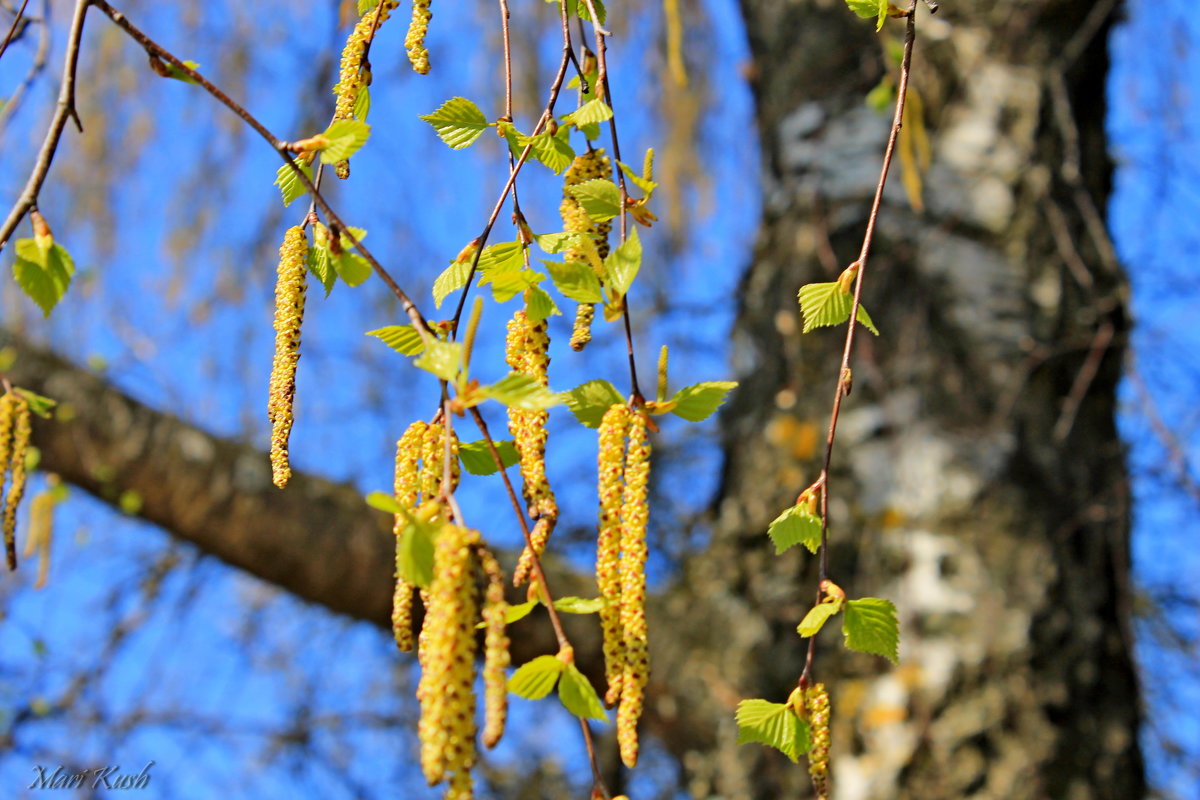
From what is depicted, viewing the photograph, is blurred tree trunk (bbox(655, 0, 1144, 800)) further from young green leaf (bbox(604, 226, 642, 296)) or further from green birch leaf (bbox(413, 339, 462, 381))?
green birch leaf (bbox(413, 339, 462, 381))

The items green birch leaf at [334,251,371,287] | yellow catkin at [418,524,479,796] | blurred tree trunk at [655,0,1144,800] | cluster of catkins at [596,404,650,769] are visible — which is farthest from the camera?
blurred tree trunk at [655,0,1144,800]

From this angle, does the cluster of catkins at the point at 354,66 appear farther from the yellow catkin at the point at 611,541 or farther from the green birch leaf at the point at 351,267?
the yellow catkin at the point at 611,541

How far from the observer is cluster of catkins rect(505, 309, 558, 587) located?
60 centimetres

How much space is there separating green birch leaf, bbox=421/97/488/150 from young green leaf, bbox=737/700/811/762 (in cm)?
40

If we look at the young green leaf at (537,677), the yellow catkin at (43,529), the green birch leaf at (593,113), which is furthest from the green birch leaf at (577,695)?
the yellow catkin at (43,529)

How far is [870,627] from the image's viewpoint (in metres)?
0.76

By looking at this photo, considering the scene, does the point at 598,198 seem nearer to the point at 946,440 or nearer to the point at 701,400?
the point at 701,400

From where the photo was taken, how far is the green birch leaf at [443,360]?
527 mm

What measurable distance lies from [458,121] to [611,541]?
1.02ft

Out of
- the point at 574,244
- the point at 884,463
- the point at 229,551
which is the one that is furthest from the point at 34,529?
the point at 884,463

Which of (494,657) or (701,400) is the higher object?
(701,400)

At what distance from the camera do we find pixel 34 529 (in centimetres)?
142

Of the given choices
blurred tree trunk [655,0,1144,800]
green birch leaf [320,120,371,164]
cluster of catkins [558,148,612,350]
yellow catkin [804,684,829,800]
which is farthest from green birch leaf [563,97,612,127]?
blurred tree trunk [655,0,1144,800]

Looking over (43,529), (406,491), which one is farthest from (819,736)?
(43,529)
